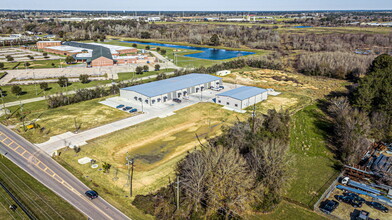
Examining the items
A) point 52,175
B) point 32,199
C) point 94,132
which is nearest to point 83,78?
point 94,132

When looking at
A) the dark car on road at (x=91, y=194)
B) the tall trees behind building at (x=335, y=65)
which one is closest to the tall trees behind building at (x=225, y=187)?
the dark car on road at (x=91, y=194)

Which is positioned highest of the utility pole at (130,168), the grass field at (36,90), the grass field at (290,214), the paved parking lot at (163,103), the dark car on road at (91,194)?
the grass field at (36,90)

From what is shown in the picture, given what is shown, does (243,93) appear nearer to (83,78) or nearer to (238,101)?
(238,101)

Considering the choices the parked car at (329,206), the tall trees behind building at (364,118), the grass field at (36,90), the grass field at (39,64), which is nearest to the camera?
the parked car at (329,206)

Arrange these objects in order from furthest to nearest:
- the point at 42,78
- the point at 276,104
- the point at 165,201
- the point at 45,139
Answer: the point at 42,78 → the point at 276,104 → the point at 45,139 → the point at 165,201

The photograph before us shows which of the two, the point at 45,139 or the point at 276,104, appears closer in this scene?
the point at 45,139

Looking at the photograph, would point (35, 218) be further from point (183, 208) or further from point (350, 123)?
point (350, 123)

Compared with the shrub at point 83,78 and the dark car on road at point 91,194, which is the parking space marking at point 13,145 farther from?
the shrub at point 83,78

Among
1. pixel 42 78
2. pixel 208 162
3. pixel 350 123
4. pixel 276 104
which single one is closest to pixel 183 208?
pixel 208 162
